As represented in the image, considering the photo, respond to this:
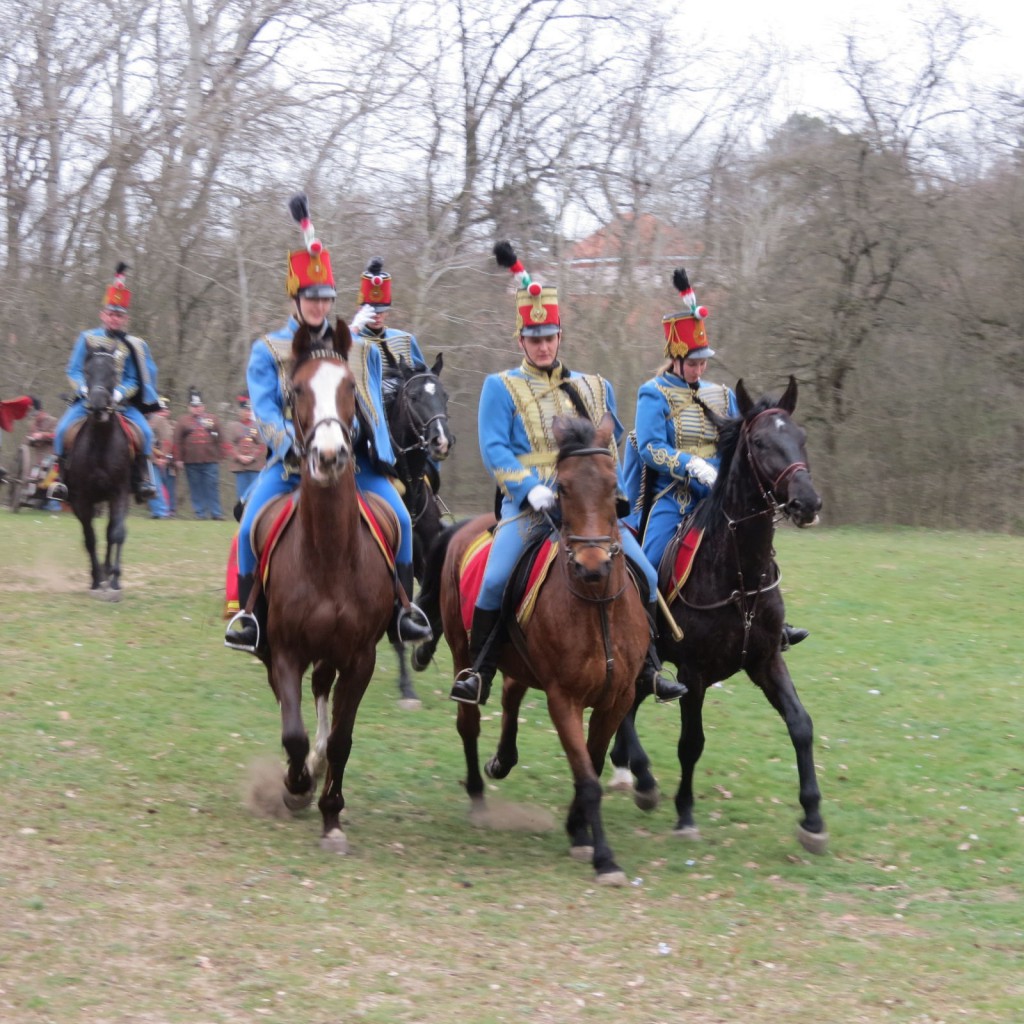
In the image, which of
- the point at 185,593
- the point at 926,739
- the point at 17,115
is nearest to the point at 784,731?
the point at 926,739

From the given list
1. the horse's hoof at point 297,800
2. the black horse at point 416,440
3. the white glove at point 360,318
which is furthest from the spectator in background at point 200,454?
the horse's hoof at point 297,800

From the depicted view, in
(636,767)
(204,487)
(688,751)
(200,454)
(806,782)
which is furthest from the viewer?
(204,487)

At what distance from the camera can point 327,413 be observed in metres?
7.05

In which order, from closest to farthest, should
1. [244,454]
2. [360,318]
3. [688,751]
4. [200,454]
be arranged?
1. [688,751]
2. [360,318]
3. [244,454]
4. [200,454]

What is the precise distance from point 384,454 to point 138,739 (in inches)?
112

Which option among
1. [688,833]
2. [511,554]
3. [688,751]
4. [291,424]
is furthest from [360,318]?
[688,833]

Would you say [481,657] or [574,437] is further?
[481,657]

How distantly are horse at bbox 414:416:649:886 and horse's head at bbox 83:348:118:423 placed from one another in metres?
7.97

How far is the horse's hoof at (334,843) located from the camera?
7.63 meters

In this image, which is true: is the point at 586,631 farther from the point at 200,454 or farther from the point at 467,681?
the point at 200,454

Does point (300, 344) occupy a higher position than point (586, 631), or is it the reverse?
point (300, 344)

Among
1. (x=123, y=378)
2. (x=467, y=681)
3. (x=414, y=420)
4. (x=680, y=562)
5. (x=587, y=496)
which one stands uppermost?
(x=123, y=378)

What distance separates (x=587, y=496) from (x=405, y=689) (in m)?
4.84

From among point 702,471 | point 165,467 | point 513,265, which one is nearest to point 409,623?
point 702,471
